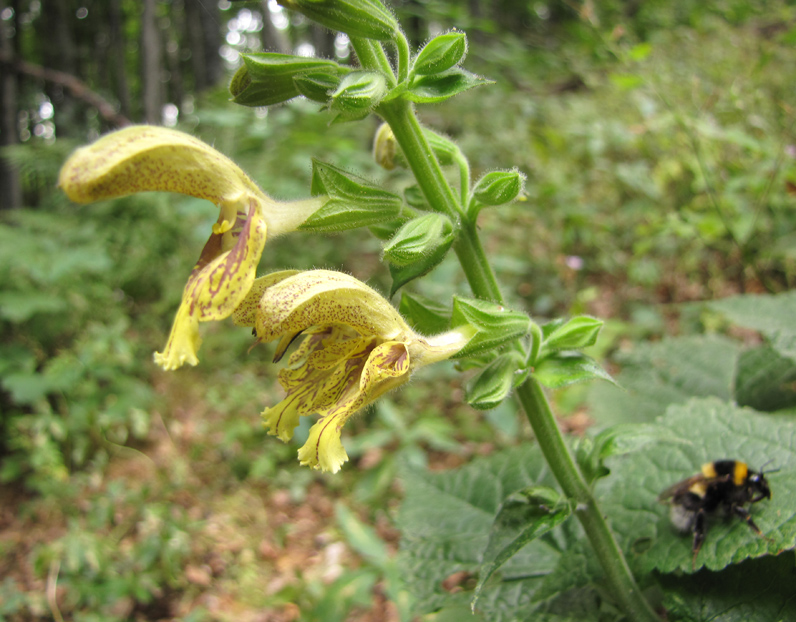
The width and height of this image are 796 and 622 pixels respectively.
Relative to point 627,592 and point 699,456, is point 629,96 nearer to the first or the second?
point 699,456

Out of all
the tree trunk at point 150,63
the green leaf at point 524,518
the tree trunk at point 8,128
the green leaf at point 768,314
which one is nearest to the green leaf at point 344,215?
the green leaf at point 524,518

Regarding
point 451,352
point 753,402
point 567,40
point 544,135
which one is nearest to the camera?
point 451,352

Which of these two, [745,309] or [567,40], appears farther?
[567,40]

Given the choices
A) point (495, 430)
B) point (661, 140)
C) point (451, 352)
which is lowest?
point (495, 430)

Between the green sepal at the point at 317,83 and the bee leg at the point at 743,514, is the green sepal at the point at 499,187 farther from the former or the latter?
the bee leg at the point at 743,514

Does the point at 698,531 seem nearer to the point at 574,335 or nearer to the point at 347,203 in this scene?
the point at 574,335

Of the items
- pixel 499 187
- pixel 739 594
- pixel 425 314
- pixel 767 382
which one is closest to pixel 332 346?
pixel 425 314

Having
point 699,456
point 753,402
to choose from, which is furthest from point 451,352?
point 753,402
